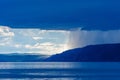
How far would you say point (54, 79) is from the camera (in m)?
108

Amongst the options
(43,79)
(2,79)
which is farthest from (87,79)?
(2,79)

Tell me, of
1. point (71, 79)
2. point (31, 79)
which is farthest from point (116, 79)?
point (31, 79)

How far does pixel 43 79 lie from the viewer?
108 m

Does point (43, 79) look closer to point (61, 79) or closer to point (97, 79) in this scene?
point (61, 79)

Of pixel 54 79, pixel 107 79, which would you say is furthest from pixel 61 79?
pixel 107 79

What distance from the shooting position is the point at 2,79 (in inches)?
4252

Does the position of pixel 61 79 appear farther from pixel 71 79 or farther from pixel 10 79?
pixel 10 79

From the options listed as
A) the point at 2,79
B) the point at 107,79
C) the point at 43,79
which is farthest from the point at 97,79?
the point at 2,79

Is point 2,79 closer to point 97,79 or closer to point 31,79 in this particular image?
point 31,79

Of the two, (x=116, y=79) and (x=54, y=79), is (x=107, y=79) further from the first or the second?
(x=54, y=79)

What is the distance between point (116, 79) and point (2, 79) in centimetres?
2059

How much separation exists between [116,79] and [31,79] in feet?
50.6

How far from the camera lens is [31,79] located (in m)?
109

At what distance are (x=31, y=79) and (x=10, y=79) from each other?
3.82 metres
